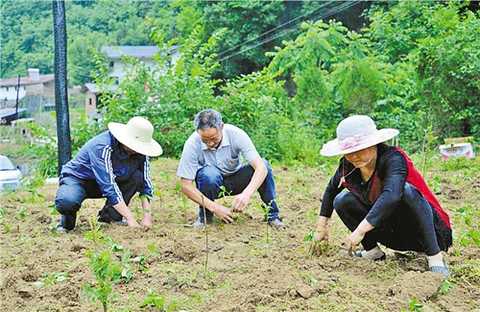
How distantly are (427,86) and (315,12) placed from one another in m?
19.4

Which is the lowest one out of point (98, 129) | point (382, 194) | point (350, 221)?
point (98, 129)

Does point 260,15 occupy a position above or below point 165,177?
above

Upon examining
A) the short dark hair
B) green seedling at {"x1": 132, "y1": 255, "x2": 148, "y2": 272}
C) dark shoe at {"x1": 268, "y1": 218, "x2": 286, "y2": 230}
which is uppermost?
the short dark hair

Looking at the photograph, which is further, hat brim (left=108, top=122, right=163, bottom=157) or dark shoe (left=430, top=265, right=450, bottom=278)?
hat brim (left=108, top=122, right=163, bottom=157)

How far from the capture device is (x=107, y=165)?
15.3 ft

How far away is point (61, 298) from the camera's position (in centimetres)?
314

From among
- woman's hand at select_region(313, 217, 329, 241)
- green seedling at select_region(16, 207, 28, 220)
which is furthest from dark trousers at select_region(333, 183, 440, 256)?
green seedling at select_region(16, 207, 28, 220)

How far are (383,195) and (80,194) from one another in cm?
244

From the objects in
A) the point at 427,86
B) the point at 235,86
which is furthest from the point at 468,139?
the point at 235,86

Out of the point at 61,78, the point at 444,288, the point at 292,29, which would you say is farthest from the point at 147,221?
the point at 292,29

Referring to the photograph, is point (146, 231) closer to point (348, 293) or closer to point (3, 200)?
point (348, 293)

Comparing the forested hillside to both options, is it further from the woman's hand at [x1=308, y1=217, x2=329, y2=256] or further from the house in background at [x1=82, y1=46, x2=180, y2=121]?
the woman's hand at [x1=308, y1=217, x2=329, y2=256]

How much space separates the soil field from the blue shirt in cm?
31

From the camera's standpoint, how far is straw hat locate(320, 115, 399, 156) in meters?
3.32
